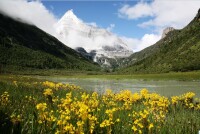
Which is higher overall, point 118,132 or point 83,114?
point 83,114

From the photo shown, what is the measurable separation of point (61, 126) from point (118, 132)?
251 cm

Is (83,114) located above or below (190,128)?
above

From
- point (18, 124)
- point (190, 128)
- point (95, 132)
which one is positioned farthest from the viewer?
point (190, 128)

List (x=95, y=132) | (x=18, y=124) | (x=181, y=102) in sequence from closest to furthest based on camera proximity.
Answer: (x=18, y=124) → (x=95, y=132) → (x=181, y=102)

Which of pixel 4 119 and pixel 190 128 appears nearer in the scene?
A: pixel 4 119

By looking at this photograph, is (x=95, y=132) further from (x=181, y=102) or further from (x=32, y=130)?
(x=181, y=102)

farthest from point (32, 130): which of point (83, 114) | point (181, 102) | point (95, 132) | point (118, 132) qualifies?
point (181, 102)

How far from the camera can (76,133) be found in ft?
21.0

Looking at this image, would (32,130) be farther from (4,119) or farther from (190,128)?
(190,128)

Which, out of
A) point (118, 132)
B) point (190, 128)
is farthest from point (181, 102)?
point (118, 132)

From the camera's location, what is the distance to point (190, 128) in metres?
9.29

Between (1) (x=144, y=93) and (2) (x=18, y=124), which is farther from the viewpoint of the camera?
(1) (x=144, y=93)

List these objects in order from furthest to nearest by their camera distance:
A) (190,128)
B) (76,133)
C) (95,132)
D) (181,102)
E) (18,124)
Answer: (181,102) < (190,128) < (95,132) < (18,124) < (76,133)

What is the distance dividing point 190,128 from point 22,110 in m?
4.92
